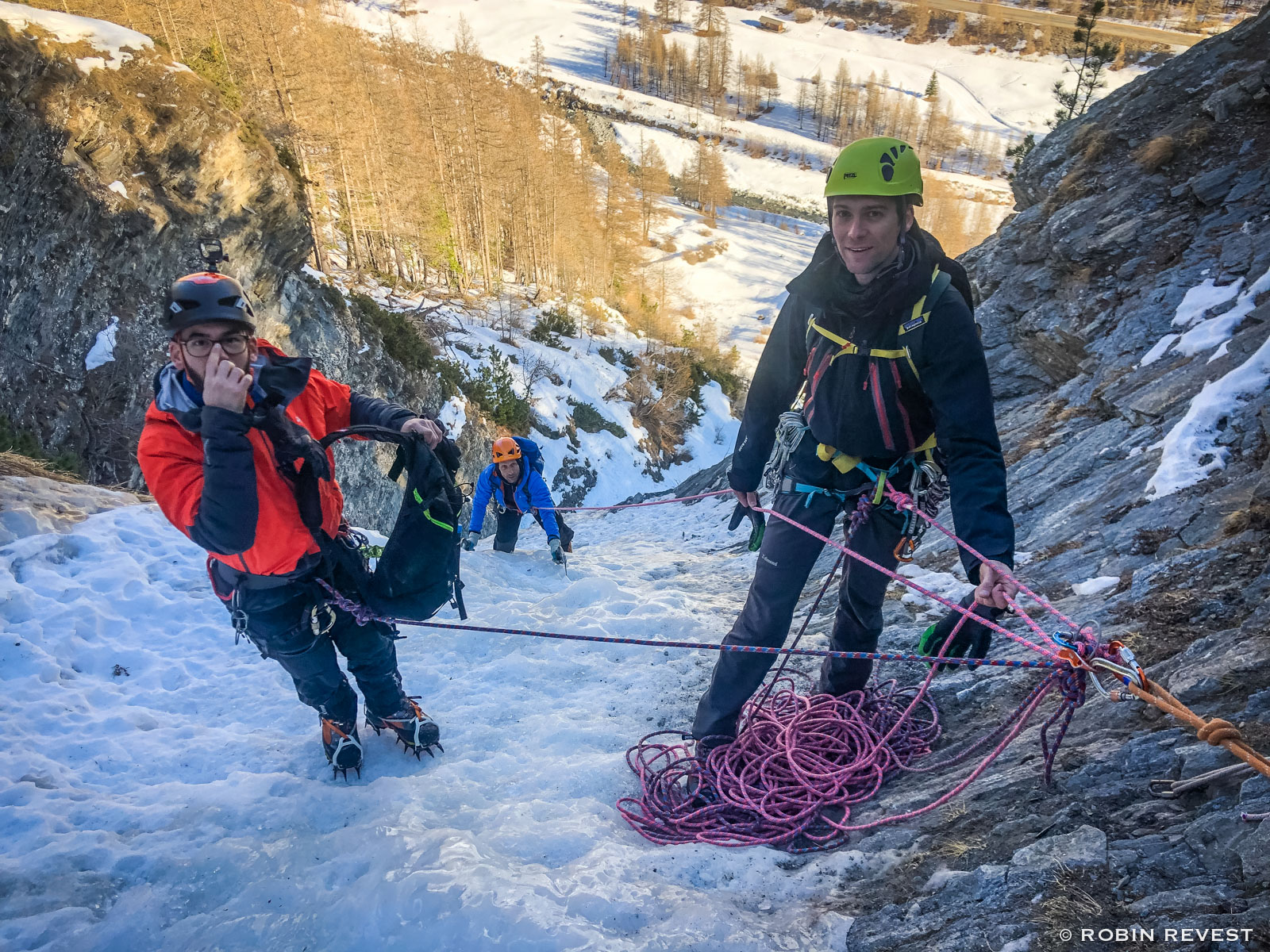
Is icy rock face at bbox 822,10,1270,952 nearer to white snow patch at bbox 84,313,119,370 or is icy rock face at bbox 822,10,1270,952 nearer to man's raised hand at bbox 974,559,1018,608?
man's raised hand at bbox 974,559,1018,608

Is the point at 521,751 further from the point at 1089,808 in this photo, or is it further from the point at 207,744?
the point at 1089,808

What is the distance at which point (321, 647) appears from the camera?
311 cm

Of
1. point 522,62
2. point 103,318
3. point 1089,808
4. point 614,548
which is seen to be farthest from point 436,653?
point 522,62

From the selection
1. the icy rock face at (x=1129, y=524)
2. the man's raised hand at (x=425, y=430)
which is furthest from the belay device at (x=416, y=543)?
the icy rock face at (x=1129, y=524)

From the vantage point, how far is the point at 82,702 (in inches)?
141

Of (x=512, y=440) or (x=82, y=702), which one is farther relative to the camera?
(x=512, y=440)

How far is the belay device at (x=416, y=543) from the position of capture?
3.05 meters

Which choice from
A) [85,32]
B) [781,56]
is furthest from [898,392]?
[781,56]

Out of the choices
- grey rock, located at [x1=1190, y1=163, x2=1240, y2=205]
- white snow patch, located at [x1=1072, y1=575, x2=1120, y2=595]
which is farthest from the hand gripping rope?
grey rock, located at [x1=1190, y1=163, x2=1240, y2=205]

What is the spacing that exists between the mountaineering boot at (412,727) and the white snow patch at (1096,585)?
147 inches

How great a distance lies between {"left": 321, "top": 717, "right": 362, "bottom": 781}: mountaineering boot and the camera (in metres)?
3.26

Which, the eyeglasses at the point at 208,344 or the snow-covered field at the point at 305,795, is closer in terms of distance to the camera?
the snow-covered field at the point at 305,795

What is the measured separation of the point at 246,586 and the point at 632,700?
245 cm

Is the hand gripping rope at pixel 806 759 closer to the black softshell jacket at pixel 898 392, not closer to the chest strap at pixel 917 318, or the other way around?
the black softshell jacket at pixel 898 392
